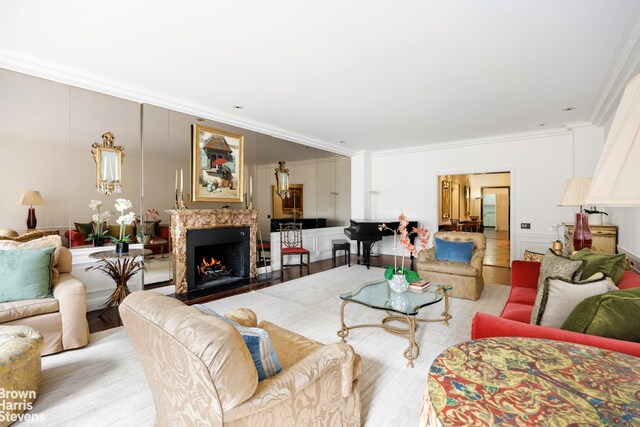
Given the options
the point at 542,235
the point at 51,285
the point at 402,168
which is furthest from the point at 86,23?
the point at 542,235

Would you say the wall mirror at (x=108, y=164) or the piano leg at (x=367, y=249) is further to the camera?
the piano leg at (x=367, y=249)

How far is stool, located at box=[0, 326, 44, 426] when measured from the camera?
1.75 m

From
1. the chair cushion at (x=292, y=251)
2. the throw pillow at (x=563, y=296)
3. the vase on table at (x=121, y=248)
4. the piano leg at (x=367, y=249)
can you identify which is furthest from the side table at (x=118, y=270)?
the piano leg at (x=367, y=249)

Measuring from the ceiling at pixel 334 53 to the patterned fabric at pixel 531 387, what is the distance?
2381 mm

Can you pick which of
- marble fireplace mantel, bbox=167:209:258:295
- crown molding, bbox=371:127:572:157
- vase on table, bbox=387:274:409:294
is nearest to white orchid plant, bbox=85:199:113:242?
marble fireplace mantel, bbox=167:209:258:295

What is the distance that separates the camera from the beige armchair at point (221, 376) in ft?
3.37

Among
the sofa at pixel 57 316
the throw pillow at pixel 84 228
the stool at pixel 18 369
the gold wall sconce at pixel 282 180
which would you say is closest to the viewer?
the stool at pixel 18 369

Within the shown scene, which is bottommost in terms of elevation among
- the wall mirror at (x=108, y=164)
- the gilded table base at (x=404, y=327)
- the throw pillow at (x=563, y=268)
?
the gilded table base at (x=404, y=327)

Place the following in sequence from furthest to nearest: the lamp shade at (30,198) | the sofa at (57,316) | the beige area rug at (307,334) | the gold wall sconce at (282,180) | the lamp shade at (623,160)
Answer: the gold wall sconce at (282,180)
the lamp shade at (30,198)
the sofa at (57,316)
the beige area rug at (307,334)
the lamp shade at (623,160)

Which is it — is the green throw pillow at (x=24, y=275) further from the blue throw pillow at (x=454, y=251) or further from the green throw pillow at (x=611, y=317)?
the blue throw pillow at (x=454, y=251)

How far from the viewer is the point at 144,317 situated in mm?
1259

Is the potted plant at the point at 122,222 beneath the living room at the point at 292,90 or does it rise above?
beneath

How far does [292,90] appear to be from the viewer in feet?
12.6

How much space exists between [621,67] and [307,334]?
421cm
